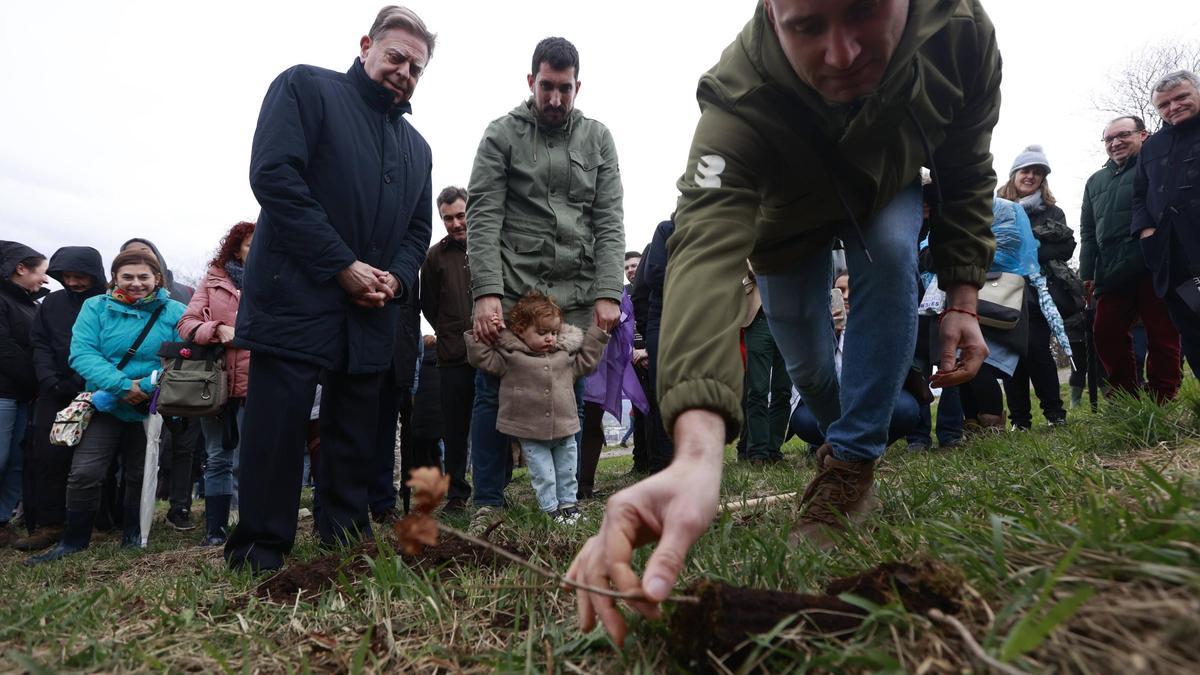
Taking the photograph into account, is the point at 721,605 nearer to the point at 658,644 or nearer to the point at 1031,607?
the point at 658,644

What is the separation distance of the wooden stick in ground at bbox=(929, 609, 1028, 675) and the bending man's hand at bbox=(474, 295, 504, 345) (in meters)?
3.10

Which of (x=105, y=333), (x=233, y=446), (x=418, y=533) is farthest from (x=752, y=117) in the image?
(x=105, y=333)

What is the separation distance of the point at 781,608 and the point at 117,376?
5274 mm

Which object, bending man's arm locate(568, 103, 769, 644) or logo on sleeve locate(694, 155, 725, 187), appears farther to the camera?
logo on sleeve locate(694, 155, 725, 187)

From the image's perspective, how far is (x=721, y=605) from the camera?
48.7 inches

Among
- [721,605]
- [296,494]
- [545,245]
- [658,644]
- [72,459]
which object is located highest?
[545,245]

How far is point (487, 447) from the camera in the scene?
4.18 meters

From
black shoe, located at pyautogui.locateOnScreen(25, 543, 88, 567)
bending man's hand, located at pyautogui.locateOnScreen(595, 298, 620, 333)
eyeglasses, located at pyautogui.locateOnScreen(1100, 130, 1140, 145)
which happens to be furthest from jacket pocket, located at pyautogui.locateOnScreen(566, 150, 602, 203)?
eyeglasses, located at pyautogui.locateOnScreen(1100, 130, 1140, 145)

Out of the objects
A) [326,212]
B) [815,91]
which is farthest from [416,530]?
[326,212]

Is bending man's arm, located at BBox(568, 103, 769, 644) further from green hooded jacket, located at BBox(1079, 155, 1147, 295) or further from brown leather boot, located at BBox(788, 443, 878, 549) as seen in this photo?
green hooded jacket, located at BBox(1079, 155, 1147, 295)

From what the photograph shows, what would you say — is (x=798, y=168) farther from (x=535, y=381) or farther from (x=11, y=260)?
(x=11, y=260)

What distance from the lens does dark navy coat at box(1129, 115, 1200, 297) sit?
4414 mm

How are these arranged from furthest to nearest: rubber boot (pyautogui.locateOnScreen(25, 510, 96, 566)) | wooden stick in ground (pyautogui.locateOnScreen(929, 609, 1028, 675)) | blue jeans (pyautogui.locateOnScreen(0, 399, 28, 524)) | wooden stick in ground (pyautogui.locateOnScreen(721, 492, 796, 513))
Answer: blue jeans (pyautogui.locateOnScreen(0, 399, 28, 524)) < rubber boot (pyautogui.locateOnScreen(25, 510, 96, 566)) < wooden stick in ground (pyautogui.locateOnScreen(721, 492, 796, 513)) < wooden stick in ground (pyautogui.locateOnScreen(929, 609, 1028, 675))

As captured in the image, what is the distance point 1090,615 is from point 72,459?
6.21 metres
